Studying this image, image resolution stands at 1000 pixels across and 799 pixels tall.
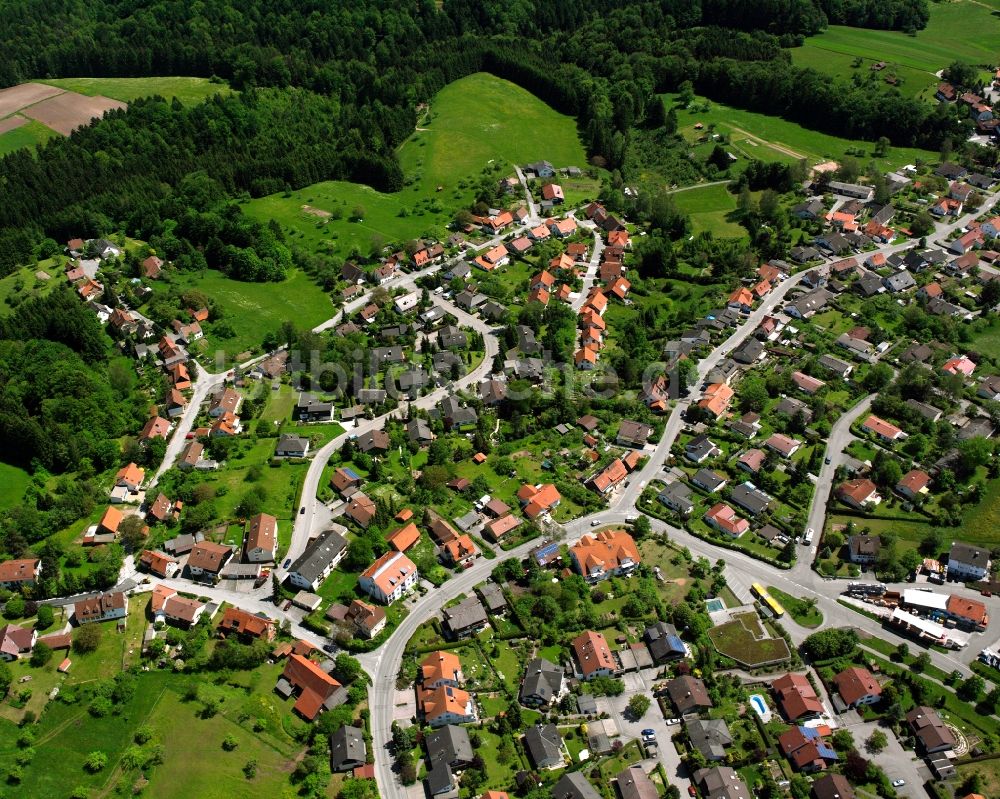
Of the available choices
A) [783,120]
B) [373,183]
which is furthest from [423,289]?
[783,120]

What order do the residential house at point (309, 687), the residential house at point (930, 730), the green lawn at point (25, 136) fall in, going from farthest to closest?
the green lawn at point (25, 136), the residential house at point (309, 687), the residential house at point (930, 730)

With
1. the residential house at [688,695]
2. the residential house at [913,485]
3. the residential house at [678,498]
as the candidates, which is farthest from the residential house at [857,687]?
the residential house at [913,485]

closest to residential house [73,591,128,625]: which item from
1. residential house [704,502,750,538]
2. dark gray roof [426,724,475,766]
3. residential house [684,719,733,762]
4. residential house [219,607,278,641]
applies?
residential house [219,607,278,641]

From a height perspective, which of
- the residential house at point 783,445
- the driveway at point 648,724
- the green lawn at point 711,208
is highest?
the green lawn at point 711,208

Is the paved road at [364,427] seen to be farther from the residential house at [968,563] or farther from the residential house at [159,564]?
the residential house at [968,563]

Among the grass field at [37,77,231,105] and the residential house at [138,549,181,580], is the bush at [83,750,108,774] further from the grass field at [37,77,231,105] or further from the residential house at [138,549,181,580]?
the grass field at [37,77,231,105]

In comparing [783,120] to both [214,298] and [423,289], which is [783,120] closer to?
[423,289]

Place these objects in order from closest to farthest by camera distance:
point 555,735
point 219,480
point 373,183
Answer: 1. point 555,735
2. point 219,480
3. point 373,183
